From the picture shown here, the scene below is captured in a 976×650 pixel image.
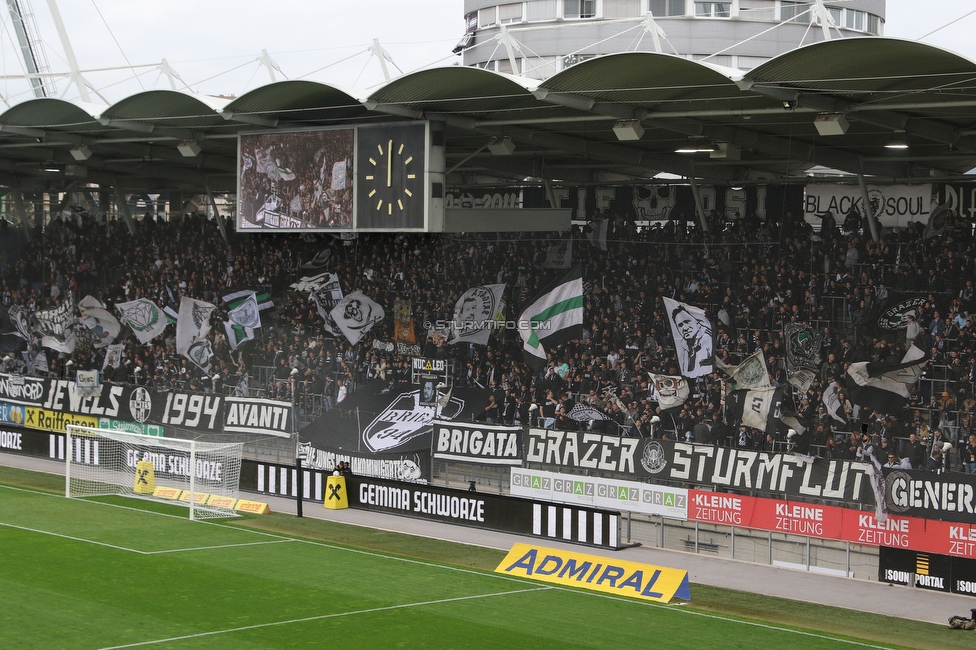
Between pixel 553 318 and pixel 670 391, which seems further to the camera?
pixel 553 318

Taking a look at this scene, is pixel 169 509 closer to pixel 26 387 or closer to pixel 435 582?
pixel 435 582

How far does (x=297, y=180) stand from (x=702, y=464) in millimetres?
9796

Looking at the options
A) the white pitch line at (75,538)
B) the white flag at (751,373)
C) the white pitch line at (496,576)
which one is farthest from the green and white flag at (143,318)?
the white flag at (751,373)

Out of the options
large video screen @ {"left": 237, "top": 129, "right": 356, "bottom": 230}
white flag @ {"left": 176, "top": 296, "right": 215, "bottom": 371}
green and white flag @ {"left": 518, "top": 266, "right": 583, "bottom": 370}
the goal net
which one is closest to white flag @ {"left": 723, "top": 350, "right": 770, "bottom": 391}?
green and white flag @ {"left": 518, "top": 266, "right": 583, "bottom": 370}

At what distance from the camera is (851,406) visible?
19.8 m

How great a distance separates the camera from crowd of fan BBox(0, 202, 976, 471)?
1966 centimetres

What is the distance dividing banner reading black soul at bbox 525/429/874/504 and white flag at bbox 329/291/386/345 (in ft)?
22.3

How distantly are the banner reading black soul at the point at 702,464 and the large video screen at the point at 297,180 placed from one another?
5.82m

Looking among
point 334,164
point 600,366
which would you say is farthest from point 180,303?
point 600,366

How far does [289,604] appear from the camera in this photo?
1429 centimetres

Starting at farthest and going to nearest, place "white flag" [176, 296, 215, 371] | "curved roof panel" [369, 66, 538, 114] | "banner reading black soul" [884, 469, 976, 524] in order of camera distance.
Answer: "white flag" [176, 296, 215, 371] → "curved roof panel" [369, 66, 538, 114] → "banner reading black soul" [884, 469, 976, 524]

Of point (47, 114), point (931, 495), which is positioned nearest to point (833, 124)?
point (931, 495)

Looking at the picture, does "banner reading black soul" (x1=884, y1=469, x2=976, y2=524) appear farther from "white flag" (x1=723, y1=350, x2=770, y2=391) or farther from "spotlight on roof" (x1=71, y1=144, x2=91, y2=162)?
"spotlight on roof" (x1=71, y1=144, x2=91, y2=162)

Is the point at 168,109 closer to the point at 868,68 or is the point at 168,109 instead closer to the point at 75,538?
the point at 75,538
